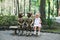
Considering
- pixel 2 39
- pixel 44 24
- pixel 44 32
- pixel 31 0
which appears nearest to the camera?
pixel 2 39

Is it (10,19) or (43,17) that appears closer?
(10,19)

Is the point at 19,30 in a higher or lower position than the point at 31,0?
lower

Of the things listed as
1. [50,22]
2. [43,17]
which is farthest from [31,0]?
[50,22]

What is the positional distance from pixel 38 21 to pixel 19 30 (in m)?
1.48

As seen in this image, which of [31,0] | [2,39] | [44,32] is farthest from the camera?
[31,0]

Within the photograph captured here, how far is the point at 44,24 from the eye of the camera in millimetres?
17844

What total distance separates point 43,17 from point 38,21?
5.60m

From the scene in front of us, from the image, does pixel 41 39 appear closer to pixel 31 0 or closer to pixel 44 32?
pixel 44 32

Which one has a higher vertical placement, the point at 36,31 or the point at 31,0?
the point at 31,0

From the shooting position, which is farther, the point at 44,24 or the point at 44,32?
the point at 44,24

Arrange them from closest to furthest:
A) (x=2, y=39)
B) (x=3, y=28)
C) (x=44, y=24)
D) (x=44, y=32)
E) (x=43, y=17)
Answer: (x=2, y=39)
(x=44, y=32)
(x=3, y=28)
(x=44, y=24)
(x=43, y=17)

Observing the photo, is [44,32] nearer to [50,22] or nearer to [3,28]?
[50,22]

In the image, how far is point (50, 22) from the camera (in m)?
17.0

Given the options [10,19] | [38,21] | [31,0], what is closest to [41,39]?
[38,21]
